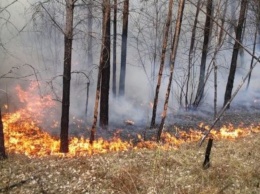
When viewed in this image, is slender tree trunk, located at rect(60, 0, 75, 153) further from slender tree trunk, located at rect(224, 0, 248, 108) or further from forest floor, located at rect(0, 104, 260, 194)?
slender tree trunk, located at rect(224, 0, 248, 108)

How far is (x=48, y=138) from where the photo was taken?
530 inches

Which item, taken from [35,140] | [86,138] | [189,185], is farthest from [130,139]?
[189,185]

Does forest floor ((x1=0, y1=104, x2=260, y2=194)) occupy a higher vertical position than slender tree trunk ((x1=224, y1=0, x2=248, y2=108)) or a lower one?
lower

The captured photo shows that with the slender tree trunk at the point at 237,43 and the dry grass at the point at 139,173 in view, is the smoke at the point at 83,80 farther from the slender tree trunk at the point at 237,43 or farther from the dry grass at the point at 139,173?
the dry grass at the point at 139,173

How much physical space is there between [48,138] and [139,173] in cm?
654

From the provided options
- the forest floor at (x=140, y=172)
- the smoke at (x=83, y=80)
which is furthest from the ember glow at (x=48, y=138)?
the forest floor at (x=140, y=172)

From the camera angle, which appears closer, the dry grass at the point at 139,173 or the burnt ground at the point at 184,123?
the dry grass at the point at 139,173

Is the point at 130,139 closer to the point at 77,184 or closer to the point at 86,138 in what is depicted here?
the point at 86,138

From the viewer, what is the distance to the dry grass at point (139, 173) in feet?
24.6

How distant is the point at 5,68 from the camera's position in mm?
24578

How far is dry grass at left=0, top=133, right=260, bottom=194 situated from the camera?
748 centimetres

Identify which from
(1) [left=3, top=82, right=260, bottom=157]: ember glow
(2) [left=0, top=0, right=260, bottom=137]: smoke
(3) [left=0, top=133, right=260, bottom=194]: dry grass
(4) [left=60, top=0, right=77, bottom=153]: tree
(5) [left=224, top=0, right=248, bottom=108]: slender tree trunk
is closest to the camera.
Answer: (3) [left=0, top=133, right=260, bottom=194]: dry grass

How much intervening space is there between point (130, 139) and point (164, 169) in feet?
18.4

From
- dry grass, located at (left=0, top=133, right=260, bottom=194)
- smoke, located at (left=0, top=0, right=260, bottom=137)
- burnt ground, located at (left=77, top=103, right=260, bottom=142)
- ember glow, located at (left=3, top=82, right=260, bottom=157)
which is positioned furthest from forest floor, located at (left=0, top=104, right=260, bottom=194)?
burnt ground, located at (left=77, top=103, right=260, bottom=142)
